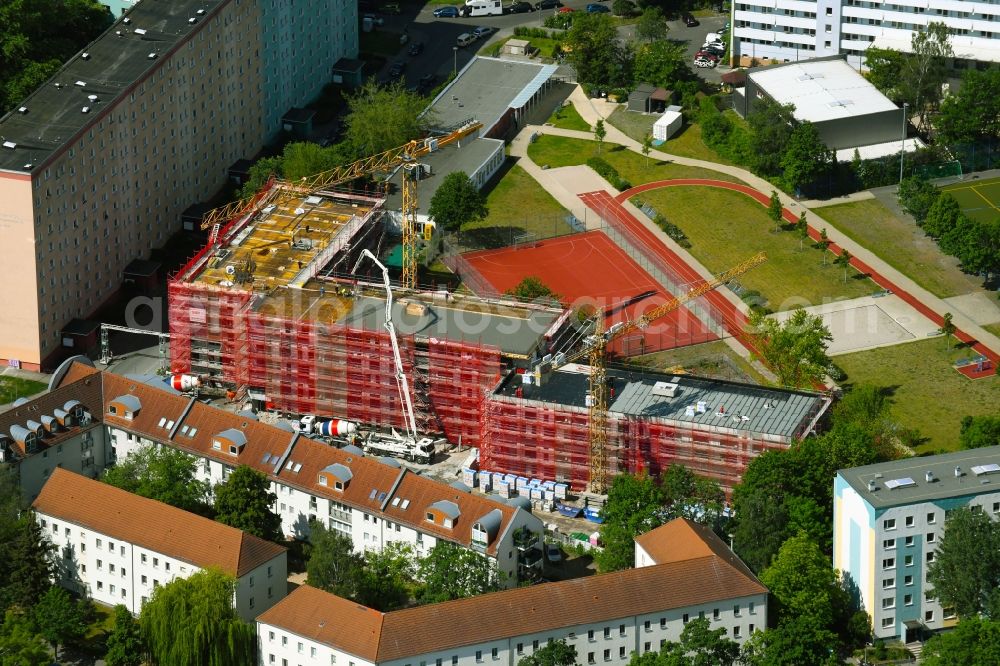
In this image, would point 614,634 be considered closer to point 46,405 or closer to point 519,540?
point 519,540

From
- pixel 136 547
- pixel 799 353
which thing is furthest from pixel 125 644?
pixel 799 353

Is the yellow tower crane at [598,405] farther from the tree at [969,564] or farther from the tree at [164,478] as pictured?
the tree at [164,478]


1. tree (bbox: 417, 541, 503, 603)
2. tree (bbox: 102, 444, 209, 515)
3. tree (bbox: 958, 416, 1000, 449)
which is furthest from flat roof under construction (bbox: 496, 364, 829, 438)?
tree (bbox: 102, 444, 209, 515)

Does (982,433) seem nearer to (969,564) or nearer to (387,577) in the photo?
(969,564)

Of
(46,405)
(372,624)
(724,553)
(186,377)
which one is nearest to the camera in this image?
(372,624)

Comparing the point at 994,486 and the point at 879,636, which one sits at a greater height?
the point at 994,486

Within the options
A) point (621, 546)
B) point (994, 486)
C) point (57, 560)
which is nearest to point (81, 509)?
point (57, 560)

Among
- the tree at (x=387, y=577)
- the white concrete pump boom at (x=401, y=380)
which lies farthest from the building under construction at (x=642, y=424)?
the tree at (x=387, y=577)
